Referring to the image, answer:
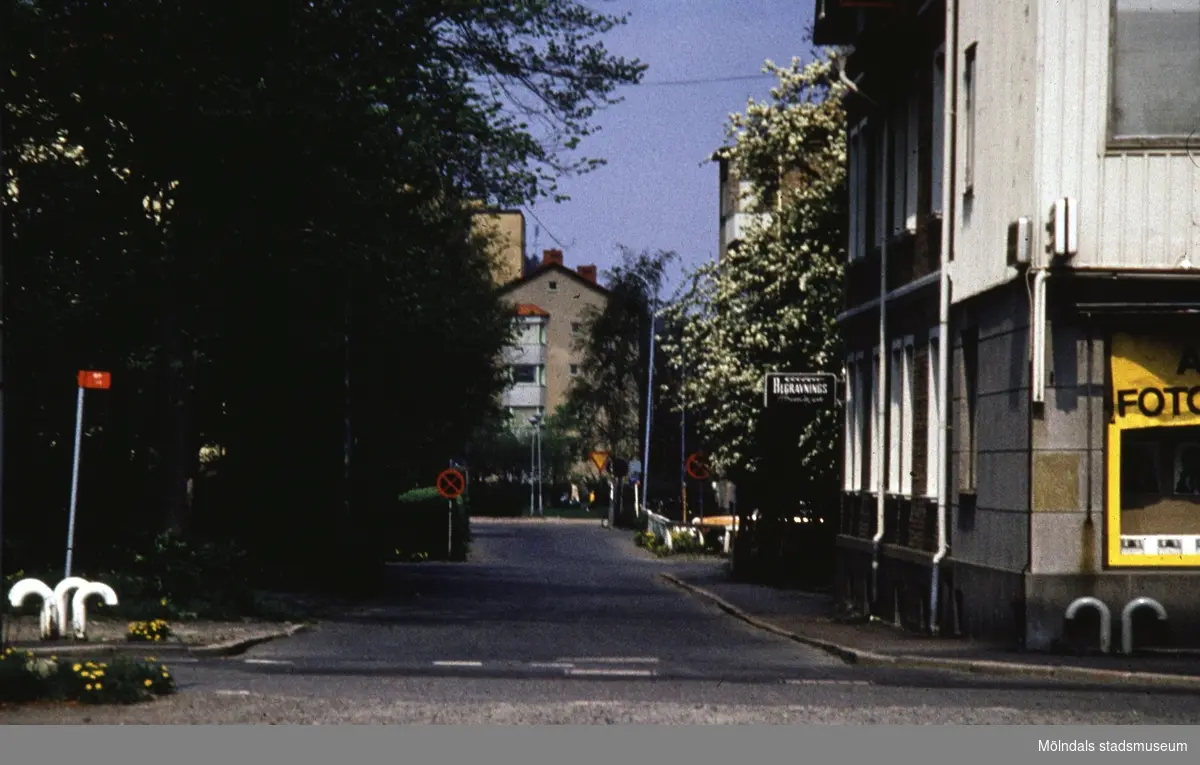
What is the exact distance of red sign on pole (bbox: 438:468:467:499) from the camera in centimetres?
5553

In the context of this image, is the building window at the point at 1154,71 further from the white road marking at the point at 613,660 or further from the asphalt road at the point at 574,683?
the white road marking at the point at 613,660

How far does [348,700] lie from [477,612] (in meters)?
16.4

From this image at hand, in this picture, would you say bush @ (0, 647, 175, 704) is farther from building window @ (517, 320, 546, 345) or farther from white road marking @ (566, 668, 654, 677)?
building window @ (517, 320, 546, 345)

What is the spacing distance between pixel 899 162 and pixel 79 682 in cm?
→ 1731

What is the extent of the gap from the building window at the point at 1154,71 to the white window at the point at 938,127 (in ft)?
17.0

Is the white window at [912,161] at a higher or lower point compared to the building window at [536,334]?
lower

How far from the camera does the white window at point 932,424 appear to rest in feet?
86.5

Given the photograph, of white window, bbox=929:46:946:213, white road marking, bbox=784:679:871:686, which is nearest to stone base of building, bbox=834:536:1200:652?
white road marking, bbox=784:679:871:686

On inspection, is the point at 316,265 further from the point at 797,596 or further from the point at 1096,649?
the point at 1096,649

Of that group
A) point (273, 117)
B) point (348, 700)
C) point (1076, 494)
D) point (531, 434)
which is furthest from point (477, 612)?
point (531, 434)

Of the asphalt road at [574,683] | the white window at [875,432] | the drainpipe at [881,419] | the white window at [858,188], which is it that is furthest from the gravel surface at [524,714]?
the white window at [858,188]

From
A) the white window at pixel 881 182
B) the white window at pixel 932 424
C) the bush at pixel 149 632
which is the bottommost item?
the bush at pixel 149 632

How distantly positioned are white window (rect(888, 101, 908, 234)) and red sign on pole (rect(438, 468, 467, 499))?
88.0 feet

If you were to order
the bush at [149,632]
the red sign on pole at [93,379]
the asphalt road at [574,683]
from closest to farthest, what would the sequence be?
the asphalt road at [574,683] < the bush at [149,632] < the red sign on pole at [93,379]
